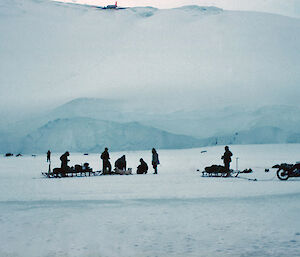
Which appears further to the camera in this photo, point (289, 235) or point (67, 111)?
point (67, 111)

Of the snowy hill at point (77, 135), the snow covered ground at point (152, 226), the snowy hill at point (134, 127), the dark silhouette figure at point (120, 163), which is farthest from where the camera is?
the snowy hill at point (77, 135)

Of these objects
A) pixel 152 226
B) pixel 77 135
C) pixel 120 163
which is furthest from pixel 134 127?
pixel 152 226

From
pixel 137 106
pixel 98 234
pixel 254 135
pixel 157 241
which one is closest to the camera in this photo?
pixel 157 241

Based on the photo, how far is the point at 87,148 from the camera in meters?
115

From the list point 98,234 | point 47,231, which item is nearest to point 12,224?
point 47,231

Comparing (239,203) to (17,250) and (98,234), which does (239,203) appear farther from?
(17,250)

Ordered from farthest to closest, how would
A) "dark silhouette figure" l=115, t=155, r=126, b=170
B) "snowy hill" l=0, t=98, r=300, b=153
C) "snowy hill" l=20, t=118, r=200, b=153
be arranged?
"snowy hill" l=20, t=118, r=200, b=153, "snowy hill" l=0, t=98, r=300, b=153, "dark silhouette figure" l=115, t=155, r=126, b=170

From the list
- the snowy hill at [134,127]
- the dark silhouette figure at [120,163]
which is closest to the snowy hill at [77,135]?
the snowy hill at [134,127]

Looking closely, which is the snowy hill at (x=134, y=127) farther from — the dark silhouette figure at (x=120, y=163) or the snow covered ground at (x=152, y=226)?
the snow covered ground at (x=152, y=226)

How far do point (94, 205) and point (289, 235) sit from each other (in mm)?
5279

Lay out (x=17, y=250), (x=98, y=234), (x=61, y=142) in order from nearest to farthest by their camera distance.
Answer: (x=17, y=250)
(x=98, y=234)
(x=61, y=142)

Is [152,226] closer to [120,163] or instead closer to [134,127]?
[120,163]

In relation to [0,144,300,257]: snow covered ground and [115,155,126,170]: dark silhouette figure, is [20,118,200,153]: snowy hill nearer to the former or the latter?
[115,155,126,170]: dark silhouette figure

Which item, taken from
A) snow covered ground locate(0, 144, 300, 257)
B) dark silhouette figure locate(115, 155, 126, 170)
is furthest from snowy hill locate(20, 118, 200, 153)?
snow covered ground locate(0, 144, 300, 257)
